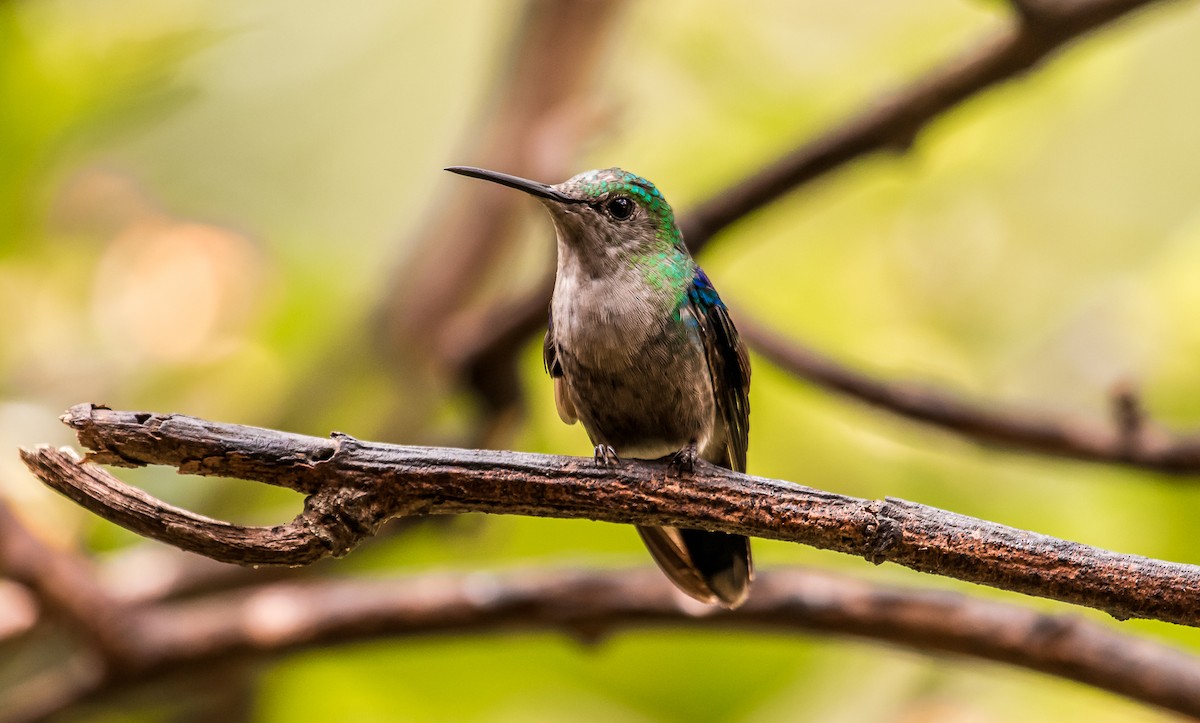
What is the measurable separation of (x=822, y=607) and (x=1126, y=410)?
1.20 meters

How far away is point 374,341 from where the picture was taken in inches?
247

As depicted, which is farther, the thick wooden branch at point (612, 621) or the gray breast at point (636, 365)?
the thick wooden branch at point (612, 621)

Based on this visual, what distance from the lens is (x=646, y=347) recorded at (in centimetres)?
299

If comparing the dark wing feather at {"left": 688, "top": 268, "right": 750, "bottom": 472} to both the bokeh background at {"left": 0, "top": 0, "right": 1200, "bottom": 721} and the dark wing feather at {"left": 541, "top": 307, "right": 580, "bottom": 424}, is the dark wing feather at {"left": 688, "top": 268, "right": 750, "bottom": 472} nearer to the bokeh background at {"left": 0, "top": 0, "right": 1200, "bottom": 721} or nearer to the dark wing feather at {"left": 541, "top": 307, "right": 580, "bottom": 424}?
the dark wing feather at {"left": 541, "top": 307, "right": 580, "bottom": 424}

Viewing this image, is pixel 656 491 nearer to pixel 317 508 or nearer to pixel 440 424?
pixel 317 508

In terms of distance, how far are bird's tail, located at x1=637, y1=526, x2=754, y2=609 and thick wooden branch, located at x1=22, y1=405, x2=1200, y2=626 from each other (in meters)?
0.74

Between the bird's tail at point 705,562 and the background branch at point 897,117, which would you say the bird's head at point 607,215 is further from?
the background branch at point 897,117

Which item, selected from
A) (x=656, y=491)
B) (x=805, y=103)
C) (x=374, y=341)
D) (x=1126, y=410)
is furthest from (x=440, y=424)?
(x=656, y=491)

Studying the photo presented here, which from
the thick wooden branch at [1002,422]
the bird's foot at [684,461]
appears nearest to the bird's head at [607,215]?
the bird's foot at [684,461]

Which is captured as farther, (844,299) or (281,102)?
(281,102)

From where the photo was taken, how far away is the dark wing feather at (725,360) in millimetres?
3137

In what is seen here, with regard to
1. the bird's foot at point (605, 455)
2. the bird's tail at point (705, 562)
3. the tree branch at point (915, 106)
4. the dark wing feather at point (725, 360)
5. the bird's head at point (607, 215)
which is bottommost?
the bird's tail at point (705, 562)

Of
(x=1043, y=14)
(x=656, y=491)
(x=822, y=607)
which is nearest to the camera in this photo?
(x=656, y=491)

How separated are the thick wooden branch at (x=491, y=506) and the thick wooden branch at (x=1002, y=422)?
1.82 metres
